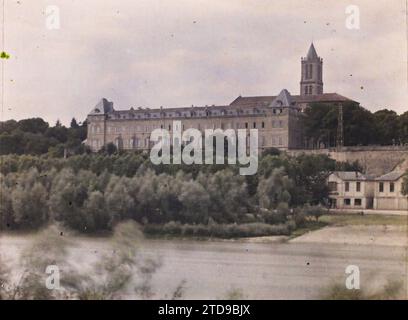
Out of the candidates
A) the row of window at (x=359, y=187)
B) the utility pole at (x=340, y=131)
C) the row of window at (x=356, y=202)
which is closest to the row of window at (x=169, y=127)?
the utility pole at (x=340, y=131)

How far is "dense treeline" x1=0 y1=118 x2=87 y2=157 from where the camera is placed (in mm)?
8273

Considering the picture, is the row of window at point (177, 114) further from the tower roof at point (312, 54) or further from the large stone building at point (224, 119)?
the tower roof at point (312, 54)

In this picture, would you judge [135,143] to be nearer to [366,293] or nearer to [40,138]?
[40,138]

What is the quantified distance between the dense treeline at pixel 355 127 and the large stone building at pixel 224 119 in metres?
0.17

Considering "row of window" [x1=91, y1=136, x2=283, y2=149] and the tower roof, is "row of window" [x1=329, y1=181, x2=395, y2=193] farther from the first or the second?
"row of window" [x1=91, y1=136, x2=283, y2=149]

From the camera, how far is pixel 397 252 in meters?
6.82

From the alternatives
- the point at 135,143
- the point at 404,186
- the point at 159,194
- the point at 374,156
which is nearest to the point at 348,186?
the point at 404,186

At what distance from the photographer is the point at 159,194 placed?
7281 millimetres

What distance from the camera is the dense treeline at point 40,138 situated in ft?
27.1

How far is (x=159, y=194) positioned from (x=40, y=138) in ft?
6.08

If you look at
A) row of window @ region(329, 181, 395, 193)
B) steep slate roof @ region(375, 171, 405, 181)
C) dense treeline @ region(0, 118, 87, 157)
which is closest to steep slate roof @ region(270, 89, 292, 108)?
row of window @ region(329, 181, 395, 193)
